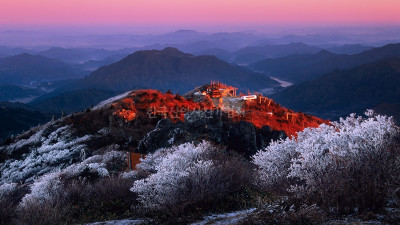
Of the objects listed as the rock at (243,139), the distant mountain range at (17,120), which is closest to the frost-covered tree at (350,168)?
the rock at (243,139)

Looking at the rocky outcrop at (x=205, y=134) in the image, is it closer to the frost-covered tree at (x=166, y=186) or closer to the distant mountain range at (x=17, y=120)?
the frost-covered tree at (x=166, y=186)

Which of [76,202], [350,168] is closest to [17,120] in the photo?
[76,202]

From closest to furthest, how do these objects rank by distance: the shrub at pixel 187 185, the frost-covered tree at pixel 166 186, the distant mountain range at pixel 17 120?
1. the shrub at pixel 187 185
2. the frost-covered tree at pixel 166 186
3. the distant mountain range at pixel 17 120

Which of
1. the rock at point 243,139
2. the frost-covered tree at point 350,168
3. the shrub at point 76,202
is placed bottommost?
the rock at point 243,139

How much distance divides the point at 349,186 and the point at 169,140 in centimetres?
1803

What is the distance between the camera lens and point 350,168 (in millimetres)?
12180

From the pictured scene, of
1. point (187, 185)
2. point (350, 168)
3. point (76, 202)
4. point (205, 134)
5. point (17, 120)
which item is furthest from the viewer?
point (17, 120)

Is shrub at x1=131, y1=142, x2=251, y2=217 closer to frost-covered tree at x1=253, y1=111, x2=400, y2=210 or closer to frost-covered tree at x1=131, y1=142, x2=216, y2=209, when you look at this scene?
frost-covered tree at x1=131, y1=142, x2=216, y2=209

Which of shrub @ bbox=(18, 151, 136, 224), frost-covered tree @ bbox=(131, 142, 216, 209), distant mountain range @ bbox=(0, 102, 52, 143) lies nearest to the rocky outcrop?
shrub @ bbox=(18, 151, 136, 224)

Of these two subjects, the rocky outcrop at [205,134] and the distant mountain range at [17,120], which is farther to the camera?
the distant mountain range at [17,120]

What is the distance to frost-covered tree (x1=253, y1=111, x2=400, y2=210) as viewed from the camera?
32.4ft

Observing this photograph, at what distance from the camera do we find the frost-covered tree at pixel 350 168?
389 inches

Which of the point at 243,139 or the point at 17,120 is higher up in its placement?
the point at 243,139

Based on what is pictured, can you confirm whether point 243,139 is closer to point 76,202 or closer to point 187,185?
point 187,185
